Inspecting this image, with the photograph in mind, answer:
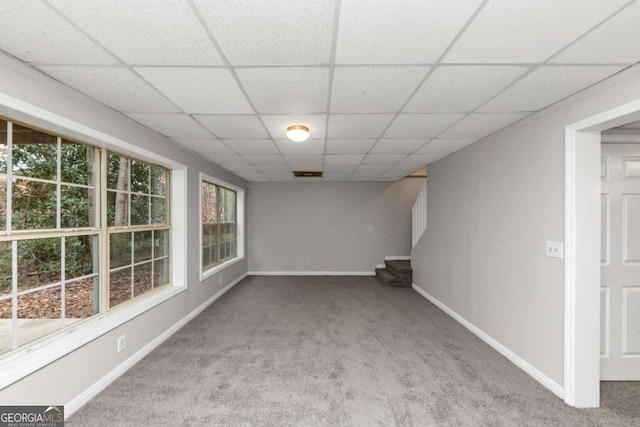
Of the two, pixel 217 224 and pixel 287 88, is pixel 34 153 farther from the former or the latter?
pixel 217 224

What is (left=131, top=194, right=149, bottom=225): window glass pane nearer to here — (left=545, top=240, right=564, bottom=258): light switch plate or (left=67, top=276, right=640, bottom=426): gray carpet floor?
(left=67, top=276, right=640, bottom=426): gray carpet floor

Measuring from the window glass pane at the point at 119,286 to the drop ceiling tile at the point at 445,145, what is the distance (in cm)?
368

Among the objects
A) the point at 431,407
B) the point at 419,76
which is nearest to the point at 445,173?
the point at 419,76

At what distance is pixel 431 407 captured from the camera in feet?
6.73

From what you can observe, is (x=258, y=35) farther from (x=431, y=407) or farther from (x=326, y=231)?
(x=326, y=231)

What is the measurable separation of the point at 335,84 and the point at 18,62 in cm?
190

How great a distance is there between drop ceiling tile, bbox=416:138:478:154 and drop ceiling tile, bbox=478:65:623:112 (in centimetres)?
91

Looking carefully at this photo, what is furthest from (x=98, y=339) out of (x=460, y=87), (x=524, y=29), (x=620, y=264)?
(x=620, y=264)

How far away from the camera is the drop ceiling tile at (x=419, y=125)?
2.50 meters

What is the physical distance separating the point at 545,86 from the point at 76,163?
12.0 ft

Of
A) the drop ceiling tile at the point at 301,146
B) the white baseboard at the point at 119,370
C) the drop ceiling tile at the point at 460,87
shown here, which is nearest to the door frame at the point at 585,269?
the drop ceiling tile at the point at 460,87

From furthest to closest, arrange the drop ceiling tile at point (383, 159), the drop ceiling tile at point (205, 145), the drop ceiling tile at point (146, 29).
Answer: the drop ceiling tile at point (383, 159) → the drop ceiling tile at point (205, 145) → the drop ceiling tile at point (146, 29)

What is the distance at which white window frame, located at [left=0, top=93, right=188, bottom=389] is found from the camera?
1636 millimetres

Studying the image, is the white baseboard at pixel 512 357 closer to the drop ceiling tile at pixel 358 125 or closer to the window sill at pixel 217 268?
the drop ceiling tile at pixel 358 125
